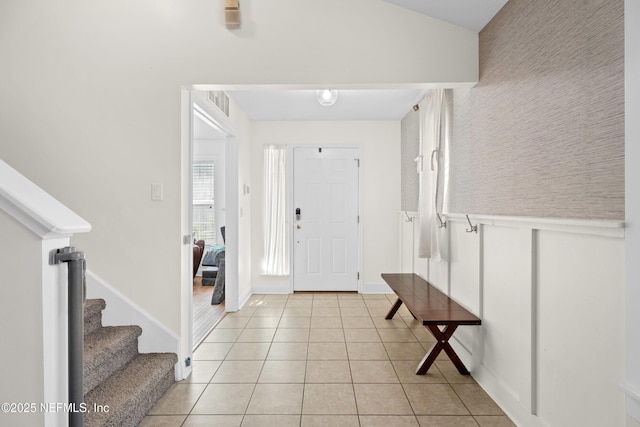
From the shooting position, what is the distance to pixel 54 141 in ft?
8.32

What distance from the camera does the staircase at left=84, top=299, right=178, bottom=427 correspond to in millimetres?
1896

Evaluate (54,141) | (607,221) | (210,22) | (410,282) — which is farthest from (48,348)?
(410,282)

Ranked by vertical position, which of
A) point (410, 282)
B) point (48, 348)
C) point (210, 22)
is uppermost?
point (210, 22)

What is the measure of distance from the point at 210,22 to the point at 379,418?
8.98 ft

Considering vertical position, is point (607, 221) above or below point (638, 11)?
below

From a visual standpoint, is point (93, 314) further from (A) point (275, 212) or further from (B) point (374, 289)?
(B) point (374, 289)

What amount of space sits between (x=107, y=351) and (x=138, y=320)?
391mm

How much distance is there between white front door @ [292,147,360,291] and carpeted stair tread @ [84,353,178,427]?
2787 mm

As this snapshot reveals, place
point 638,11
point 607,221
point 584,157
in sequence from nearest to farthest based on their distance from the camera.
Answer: point 638,11 → point 607,221 → point 584,157

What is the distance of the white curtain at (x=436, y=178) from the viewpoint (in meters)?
3.08

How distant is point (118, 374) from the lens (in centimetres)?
226

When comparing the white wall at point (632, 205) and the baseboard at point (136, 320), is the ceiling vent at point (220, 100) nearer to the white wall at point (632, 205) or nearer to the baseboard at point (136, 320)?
the baseboard at point (136, 320)

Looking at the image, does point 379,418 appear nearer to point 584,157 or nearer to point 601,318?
point 601,318

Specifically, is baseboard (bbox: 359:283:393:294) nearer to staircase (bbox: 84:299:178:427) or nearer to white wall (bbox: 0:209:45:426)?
staircase (bbox: 84:299:178:427)
